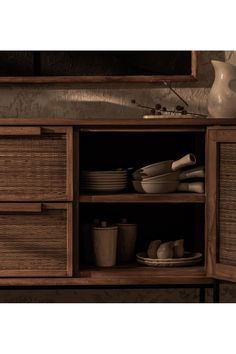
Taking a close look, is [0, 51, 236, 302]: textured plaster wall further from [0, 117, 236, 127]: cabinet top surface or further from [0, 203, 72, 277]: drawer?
[0, 203, 72, 277]: drawer

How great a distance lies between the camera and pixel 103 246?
1.84 meters

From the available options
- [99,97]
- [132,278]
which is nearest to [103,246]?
[132,278]

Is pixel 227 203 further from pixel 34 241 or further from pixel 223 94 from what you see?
pixel 34 241

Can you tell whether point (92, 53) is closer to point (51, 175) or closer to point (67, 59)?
point (67, 59)

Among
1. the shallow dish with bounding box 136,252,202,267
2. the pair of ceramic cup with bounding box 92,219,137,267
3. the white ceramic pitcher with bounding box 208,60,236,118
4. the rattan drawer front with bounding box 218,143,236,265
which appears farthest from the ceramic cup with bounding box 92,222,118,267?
the white ceramic pitcher with bounding box 208,60,236,118

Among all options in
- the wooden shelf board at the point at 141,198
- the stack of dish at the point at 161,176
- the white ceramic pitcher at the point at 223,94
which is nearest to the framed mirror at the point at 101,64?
the white ceramic pitcher at the point at 223,94

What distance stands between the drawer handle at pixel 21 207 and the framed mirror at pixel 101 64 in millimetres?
501

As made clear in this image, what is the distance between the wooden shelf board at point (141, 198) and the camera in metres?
1.77

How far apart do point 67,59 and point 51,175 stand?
495mm

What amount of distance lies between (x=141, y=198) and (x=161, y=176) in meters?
0.10

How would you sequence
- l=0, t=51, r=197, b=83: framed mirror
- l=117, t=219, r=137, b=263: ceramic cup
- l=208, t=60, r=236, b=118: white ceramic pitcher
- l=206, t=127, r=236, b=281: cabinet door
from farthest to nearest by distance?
l=0, t=51, r=197, b=83: framed mirror < l=117, t=219, r=137, b=263: ceramic cup < l=208, t=60, r=236, b=118: white ceramic pitcher < l=206, t=127, r=236, b=281: cabinet door

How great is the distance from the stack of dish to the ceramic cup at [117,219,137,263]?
0.13m

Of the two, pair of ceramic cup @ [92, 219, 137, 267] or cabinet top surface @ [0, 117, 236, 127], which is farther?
pair of ceramic cup @ [92, 219, 137, 267]

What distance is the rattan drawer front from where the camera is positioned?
5.59 ft
